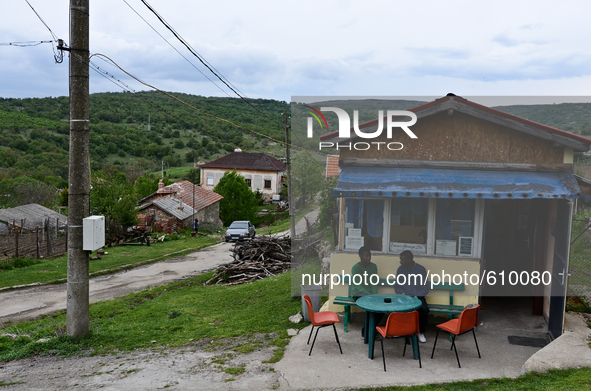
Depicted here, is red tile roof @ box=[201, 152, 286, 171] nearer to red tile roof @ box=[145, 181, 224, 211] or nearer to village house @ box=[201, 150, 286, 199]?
village house @ box=[201, 150, 286, 199]

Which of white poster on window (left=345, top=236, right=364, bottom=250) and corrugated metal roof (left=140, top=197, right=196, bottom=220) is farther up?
white poster on window (left=345, top=236, right=364, bottom=250)

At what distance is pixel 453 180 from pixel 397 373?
3.49m

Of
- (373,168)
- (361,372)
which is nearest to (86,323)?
(361,372)

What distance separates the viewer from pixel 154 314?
10.3 m

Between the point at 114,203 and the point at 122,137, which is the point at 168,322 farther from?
the point at 122,137

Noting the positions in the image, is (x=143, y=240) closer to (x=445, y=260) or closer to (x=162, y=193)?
(x=162, y=193)

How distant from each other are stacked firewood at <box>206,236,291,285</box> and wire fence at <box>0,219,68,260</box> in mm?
9023

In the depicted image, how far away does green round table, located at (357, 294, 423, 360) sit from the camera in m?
6.57

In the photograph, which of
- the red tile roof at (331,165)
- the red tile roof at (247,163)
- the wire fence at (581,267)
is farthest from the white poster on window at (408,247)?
the red tile roof at (247,163)

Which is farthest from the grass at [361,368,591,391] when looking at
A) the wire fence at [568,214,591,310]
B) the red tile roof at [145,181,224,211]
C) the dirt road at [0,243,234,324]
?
the red tile roof at [145,181,224,211]

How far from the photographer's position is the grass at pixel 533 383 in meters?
5.37

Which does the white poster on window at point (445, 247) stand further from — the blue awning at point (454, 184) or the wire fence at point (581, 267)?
the wire fence at point (581, 267)

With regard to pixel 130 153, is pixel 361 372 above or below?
below

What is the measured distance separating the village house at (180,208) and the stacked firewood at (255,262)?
14668mm
